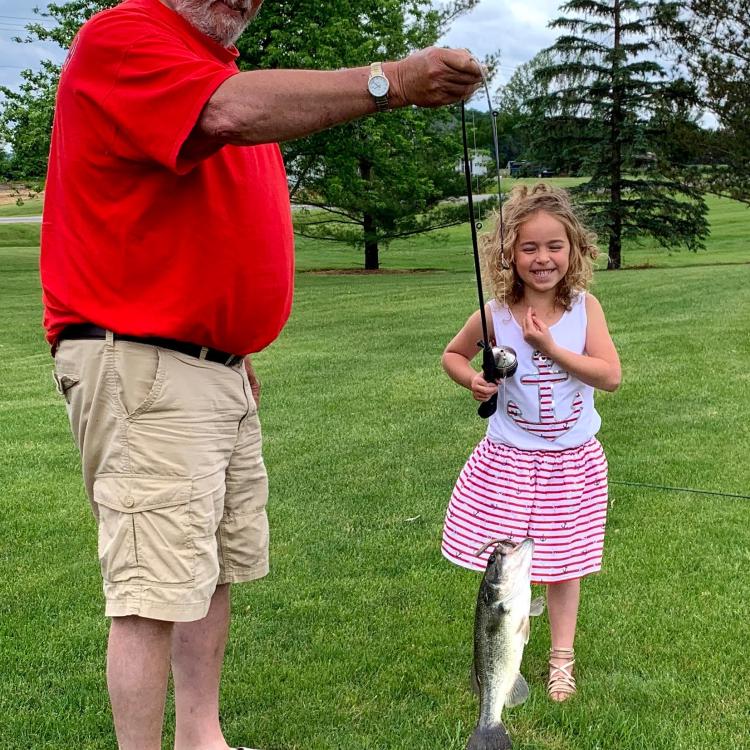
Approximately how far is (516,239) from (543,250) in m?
0.10

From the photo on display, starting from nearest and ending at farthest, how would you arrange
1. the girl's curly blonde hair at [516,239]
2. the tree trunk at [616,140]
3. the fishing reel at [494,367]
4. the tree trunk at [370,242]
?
the fishing reel at [494,367] < the girl's curly blonde hair at [516,239] < the tree trunk at [370,242] < the tree trunk at [616,140]

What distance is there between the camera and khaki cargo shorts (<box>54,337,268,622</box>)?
223cm

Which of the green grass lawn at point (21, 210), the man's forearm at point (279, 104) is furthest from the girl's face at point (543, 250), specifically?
the green grass lawn at point (21, 210)

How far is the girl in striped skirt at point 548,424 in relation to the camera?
10.1 feet

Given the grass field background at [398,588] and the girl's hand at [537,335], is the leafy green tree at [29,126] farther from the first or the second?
the girl's hand at [537,335]

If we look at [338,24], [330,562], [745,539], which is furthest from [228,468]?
[338,24]

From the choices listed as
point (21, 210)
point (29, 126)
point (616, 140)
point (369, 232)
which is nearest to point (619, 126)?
point (616, 140)

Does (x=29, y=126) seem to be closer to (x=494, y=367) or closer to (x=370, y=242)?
(x=370, y=242)

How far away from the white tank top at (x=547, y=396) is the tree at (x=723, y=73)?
26830 mm

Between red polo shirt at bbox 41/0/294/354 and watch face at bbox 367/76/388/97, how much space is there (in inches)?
11.3

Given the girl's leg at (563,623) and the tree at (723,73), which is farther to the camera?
the tree at (723,73)

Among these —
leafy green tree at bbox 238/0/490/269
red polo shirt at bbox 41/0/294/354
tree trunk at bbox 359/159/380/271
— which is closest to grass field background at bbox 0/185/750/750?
red polo shirt at bbox 41/0/294/354

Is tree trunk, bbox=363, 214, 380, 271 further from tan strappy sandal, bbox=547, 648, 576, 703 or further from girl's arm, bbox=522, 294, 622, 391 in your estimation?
tan strappy sandal, bbox=547, 648, 576, 703

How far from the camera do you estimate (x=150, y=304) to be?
2.19 m
